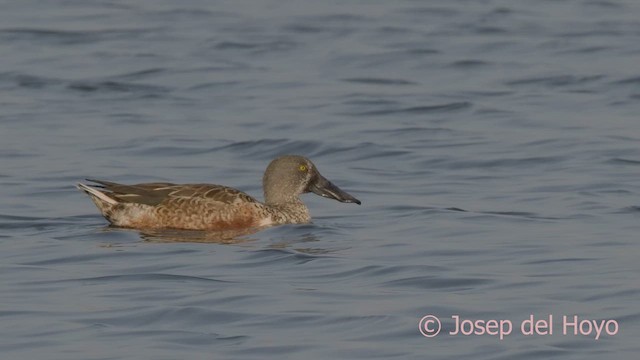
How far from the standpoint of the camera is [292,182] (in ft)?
48.9

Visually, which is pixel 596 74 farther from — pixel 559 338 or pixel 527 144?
pixel 559 338

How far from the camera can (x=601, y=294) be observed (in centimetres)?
1149

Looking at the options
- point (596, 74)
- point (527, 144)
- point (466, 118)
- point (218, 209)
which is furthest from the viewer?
point (596, 74)

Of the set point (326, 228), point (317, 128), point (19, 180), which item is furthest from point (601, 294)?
point (317, 128)

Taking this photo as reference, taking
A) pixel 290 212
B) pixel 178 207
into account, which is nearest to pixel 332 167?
pixel 290 212

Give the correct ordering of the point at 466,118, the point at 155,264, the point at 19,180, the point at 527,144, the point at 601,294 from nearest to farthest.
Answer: the point at 601,294
the point at 155,264
the point at 19,180
the point at 527,144
the point at 466,118

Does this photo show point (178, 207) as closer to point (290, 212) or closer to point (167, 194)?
point (167, 194)

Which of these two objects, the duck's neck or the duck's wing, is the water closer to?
the duck's neck

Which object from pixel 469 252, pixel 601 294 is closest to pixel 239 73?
pixel 469 252

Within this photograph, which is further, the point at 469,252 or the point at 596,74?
the point at 596,74

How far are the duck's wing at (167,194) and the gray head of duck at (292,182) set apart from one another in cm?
52

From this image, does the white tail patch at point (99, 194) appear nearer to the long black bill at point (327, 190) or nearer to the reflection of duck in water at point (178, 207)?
the reflection of duck in water at point (178, 207)

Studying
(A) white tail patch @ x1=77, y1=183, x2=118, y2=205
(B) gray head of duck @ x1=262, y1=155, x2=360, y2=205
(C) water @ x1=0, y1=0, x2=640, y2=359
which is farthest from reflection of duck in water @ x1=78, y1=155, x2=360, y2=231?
(B) gray head of duck @ x1=262, y1=155, x2=360, y2=205

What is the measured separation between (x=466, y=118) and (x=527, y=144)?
5.42ft
